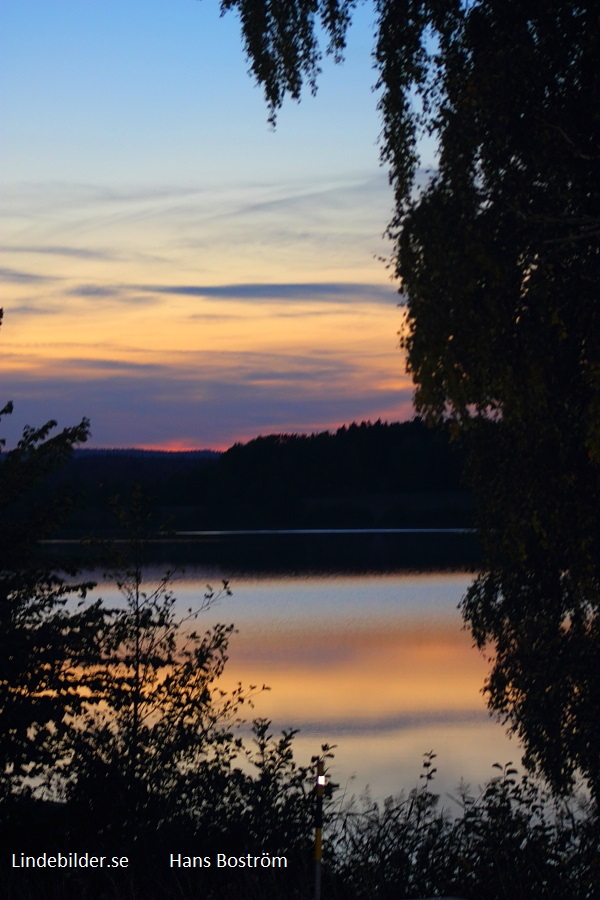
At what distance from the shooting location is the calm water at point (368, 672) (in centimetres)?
2217

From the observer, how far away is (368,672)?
33094 millimetres

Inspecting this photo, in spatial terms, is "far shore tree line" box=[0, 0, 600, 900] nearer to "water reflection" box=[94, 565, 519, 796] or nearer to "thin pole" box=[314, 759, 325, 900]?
"thin pole" box=[314, 759, 325, 900]

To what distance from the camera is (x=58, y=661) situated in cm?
1054

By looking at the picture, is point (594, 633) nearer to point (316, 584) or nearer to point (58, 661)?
point (58, 661)

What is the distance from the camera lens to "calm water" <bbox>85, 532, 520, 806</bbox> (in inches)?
873

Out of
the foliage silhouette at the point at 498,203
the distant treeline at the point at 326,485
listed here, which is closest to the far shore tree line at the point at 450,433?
the foliage silhouette at the point at 498,203

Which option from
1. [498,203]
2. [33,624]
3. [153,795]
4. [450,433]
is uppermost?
[498,203]

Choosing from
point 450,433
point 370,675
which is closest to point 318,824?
point 450,433

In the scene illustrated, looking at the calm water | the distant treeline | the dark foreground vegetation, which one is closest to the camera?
the dark foreground vegetation

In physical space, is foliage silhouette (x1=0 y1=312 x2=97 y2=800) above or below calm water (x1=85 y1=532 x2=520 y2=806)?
above

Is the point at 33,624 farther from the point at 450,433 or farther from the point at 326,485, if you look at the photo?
the point at 326,485

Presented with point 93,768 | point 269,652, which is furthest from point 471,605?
point 269,652

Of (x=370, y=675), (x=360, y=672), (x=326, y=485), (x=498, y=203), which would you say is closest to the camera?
(x=498, y=203)

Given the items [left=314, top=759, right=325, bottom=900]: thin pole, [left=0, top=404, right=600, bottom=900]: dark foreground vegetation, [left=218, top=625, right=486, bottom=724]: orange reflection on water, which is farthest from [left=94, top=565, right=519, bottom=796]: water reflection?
[left=314, top=759, right=325, bottom=900]: thin pole
